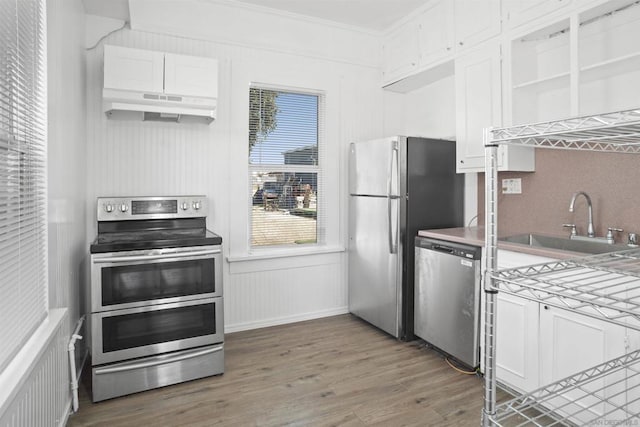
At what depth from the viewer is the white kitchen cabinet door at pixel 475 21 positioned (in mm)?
2812

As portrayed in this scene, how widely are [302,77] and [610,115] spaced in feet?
10.5

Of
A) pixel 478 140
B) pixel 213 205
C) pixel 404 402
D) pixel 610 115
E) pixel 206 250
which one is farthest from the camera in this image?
pixel 213 205

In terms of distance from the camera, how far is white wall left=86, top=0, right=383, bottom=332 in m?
3.05

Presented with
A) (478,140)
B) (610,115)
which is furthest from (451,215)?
(610,115)

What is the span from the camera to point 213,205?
3350 millimetres

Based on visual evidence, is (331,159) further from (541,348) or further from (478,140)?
(541,348)

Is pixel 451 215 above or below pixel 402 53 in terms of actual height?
below

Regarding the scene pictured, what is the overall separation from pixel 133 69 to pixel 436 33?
2.42m

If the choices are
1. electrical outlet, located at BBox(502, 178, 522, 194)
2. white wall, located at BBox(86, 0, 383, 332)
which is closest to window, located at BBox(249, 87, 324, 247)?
white wall, located at BBox(86, 0, 383, 332)

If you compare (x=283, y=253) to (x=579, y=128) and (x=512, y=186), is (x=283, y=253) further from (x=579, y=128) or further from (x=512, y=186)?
(x=579, y=128)

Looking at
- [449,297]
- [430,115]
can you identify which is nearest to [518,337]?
[449,297]

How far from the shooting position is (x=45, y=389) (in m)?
1.68

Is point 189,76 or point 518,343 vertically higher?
point 189,76

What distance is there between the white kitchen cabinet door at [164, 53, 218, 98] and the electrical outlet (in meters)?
2.39
